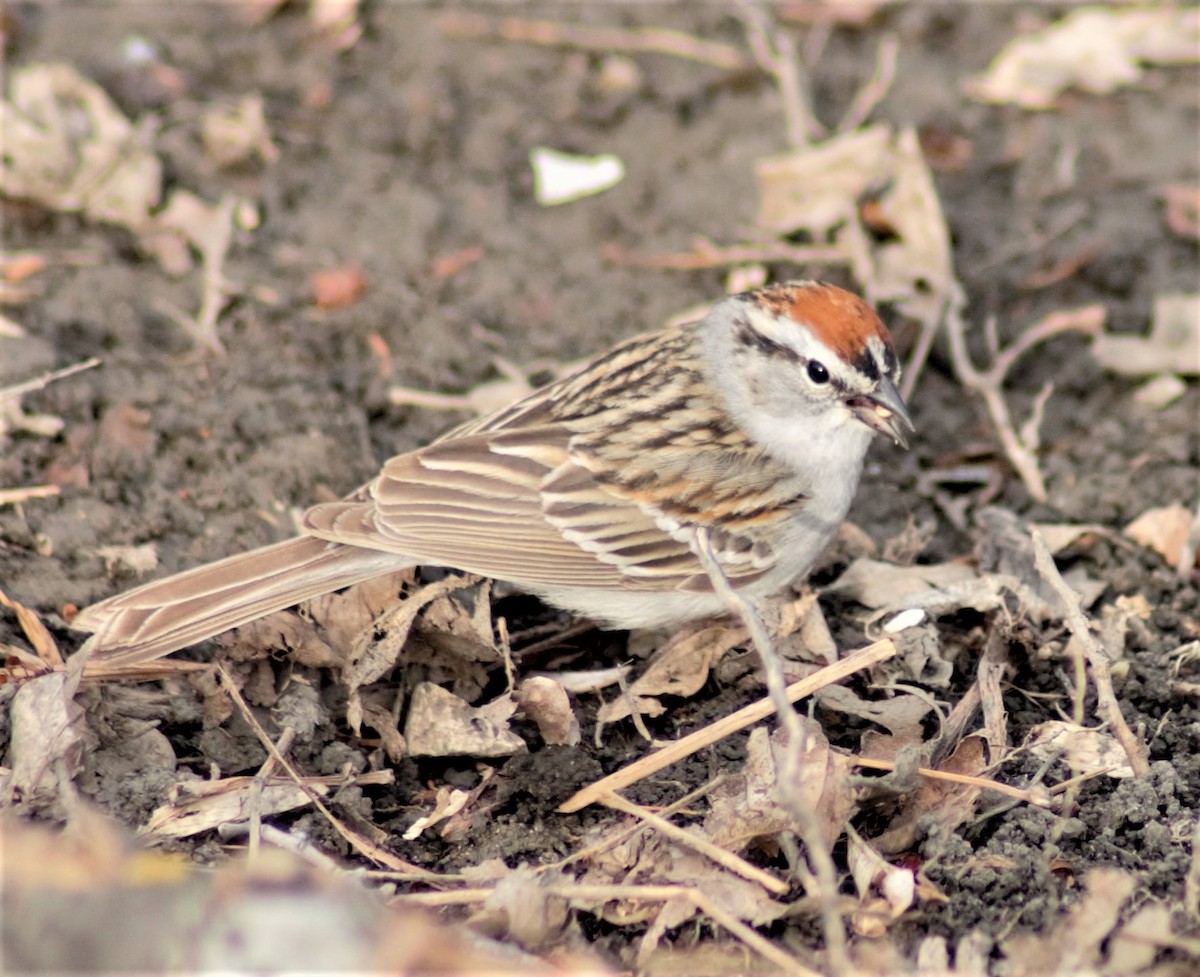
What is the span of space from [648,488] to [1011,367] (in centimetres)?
203

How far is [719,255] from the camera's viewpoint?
19.6 feet

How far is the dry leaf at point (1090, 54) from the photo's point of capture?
22.4ft

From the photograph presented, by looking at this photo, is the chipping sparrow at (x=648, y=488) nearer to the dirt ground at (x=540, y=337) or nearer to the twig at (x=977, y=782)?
the dirt ground at (x=540, y=337)

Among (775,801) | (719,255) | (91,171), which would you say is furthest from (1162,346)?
(91,171)

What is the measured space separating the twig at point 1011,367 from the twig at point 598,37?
2.07 m

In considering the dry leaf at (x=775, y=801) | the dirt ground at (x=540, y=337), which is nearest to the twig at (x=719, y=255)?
the dirt ground at (x=540, y=337)

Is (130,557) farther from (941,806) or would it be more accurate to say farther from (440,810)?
(941,806)

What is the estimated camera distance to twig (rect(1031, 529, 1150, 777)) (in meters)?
3.65

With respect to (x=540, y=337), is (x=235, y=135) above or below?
above

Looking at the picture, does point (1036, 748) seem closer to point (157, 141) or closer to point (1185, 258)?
point (1185, 258)

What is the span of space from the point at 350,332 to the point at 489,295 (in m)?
0.64

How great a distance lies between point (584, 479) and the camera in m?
4.50

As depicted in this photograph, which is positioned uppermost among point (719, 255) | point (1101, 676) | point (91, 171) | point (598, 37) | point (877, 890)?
point (598, 37)

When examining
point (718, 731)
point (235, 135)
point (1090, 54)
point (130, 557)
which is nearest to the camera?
point (718, 731)
